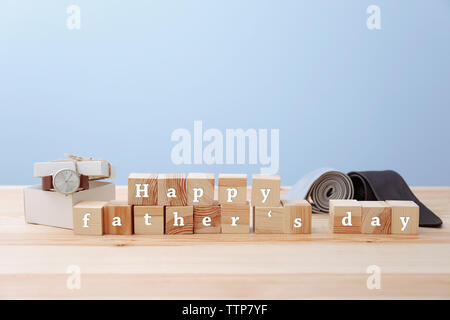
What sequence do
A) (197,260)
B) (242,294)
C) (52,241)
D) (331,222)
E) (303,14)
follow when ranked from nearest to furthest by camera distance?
(242,294)
(197,260)
(52,241)
(331,222)
(303,14)

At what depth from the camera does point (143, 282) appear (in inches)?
33.9

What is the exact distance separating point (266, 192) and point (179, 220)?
0.79 ft

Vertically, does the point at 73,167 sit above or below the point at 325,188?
above

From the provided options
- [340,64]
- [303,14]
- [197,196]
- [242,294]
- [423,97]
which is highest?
[303,14]

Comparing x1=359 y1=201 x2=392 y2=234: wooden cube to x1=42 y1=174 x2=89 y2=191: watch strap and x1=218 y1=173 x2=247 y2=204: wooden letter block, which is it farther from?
x1=42 y1=174 x2=89 y2=191: watch strap

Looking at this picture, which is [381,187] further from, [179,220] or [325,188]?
[179,220]

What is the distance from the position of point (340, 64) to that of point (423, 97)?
629 mm

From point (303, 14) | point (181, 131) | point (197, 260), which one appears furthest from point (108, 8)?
point (197, 260)

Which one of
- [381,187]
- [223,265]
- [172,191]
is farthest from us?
[381,187]

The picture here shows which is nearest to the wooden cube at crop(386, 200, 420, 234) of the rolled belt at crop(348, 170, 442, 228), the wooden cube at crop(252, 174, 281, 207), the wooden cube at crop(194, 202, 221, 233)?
the rolled belt at crop(348, 170, 442, 228)

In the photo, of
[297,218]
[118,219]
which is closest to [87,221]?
[118,219]

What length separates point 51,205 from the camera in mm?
1270

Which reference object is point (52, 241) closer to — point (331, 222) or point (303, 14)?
point (331, 222)

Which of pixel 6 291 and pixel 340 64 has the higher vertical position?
pixel 340 64
